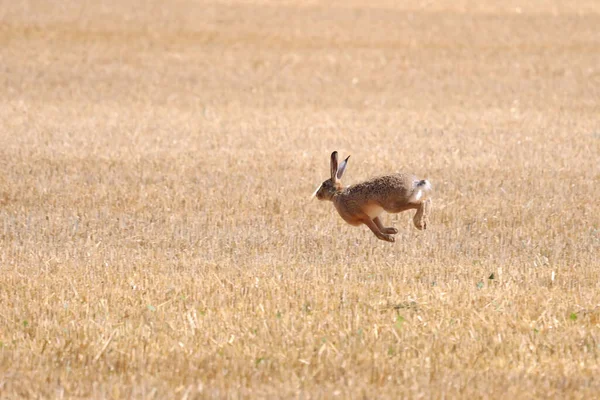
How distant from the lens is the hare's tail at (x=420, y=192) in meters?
8.34

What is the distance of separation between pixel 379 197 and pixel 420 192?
343 mm

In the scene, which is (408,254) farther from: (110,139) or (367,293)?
(110,139)

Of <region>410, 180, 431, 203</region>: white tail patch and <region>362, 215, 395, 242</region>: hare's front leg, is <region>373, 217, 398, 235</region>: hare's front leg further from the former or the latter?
<region>410, 180, 431, 203</region>: white tail patch

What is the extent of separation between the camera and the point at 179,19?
111ft

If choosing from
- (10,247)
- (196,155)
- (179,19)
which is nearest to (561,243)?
(10,247)

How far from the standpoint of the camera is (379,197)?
8.46 metres

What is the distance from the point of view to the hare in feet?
27.5

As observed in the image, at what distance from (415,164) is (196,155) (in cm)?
315

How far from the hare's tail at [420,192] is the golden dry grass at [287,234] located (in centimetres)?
51

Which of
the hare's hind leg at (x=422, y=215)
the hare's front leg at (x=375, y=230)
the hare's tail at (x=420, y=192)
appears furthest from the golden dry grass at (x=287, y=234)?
the hare's tail at (x=420, y=192)

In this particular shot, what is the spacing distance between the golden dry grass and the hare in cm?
32

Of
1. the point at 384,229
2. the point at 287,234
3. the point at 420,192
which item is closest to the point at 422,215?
the point at 420,192

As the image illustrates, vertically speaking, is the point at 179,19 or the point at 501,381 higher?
the point at 179,19

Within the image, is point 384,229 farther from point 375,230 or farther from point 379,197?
point 379,197
